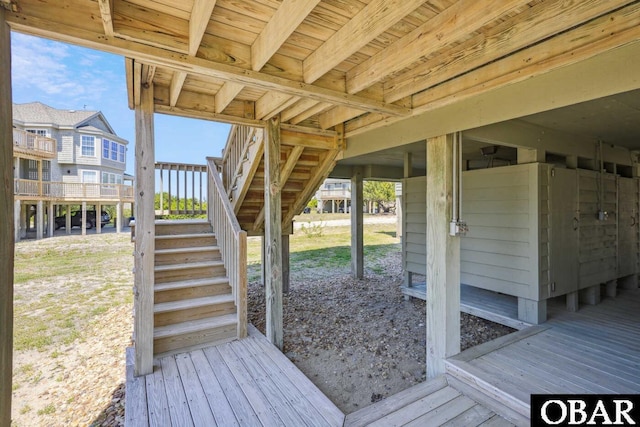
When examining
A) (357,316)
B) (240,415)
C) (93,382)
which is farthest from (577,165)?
(93,382)

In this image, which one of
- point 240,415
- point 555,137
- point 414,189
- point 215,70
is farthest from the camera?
point 414,189

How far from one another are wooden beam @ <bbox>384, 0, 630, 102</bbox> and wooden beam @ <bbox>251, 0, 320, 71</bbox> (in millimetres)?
1071

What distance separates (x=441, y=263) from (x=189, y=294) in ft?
8.97

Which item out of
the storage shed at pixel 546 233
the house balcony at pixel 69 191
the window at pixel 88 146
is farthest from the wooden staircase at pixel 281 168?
the window at pixel 88 146

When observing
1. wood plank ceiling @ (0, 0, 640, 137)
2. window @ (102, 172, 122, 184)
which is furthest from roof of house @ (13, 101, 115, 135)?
wood plank ceiling @ (0, 0, 640, 137)

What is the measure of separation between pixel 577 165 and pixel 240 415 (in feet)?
15.1

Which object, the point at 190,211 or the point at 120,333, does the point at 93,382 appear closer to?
the point at 120,333

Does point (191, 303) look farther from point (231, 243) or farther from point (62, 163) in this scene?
point (62, 163)

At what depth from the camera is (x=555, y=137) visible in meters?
3.39

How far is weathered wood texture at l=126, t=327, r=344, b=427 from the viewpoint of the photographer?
2033 mm

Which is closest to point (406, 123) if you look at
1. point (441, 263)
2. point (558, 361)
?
point (441, 263)

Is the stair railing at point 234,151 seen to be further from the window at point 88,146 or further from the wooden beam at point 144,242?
the window at point 88,146

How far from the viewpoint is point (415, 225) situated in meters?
4.97

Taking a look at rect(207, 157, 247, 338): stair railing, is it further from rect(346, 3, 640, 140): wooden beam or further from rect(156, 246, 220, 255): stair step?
rect(346, 3, 640, 140): wooden beam
